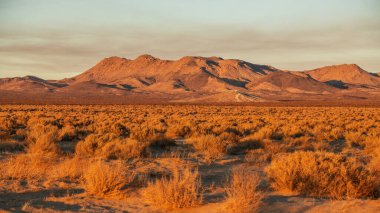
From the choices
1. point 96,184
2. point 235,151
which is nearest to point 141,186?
point 96,184

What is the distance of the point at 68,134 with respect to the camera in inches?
689

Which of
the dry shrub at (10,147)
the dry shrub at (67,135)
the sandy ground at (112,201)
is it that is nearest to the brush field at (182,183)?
the sandy ground at (112,201)

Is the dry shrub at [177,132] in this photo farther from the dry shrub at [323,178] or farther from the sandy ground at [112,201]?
the dry shrub at [323,178]

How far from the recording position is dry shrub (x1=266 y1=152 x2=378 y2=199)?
781cm

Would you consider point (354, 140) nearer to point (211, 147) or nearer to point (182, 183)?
point (211, 147)

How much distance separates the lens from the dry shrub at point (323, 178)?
7.81 metres

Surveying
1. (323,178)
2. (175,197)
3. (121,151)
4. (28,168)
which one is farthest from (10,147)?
(323,178)

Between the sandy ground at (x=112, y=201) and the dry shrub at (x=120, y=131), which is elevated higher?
the dry shrub at (x=120, y=131)

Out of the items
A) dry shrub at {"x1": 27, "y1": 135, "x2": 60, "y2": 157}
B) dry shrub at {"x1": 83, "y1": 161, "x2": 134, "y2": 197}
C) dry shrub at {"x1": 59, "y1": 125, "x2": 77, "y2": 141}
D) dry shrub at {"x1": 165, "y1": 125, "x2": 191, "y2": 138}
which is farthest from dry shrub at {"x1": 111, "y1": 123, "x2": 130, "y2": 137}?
dry shrub at {"x1": 83, "y1": 161, "x2": 134, "y2": 197}

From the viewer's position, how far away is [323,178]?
8.07m

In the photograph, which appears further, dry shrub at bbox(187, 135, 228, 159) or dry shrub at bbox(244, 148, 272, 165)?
dry shrub at bbox(187, 135, 228, 159)

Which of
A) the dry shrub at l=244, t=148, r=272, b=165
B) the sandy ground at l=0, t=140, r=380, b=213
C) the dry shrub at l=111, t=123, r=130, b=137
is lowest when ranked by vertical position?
the sandy ground at l=0, t=140, r=380, b=213

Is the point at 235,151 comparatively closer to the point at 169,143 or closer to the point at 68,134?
the point at 169,143

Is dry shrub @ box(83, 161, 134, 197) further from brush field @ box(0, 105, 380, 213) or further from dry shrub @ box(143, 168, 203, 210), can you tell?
dry shrub @ box(143, 168, 203, 210)
